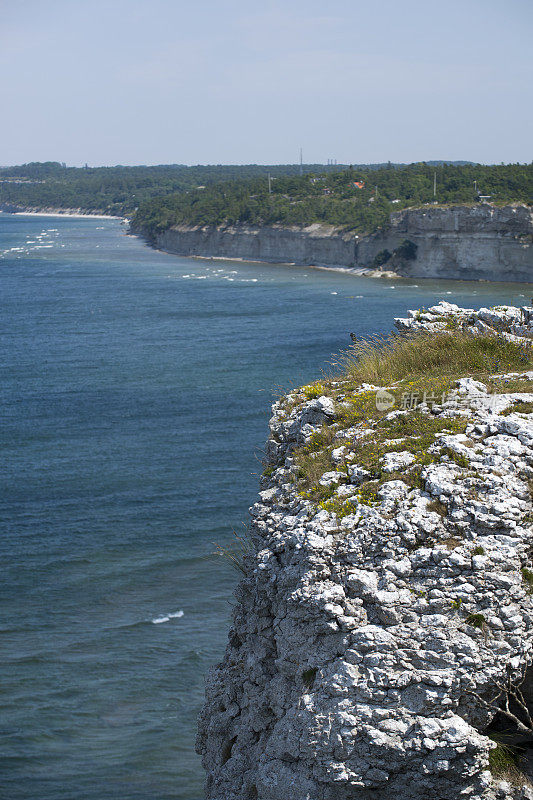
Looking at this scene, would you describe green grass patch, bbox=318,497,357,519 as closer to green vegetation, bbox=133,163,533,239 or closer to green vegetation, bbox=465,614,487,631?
green vegetation, bbox=465,614,487,631

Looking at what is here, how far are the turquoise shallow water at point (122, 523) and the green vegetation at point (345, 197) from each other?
160ft

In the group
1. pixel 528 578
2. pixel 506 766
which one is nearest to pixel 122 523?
pixel 506 766

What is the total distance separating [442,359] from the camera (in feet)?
35.3

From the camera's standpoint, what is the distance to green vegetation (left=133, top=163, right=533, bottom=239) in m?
110

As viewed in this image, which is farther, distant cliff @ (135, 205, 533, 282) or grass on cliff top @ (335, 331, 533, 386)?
distant cliff @ (135, 205, 533, 282)

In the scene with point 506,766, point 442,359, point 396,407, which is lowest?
point 506,766

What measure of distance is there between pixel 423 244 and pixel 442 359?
313ft

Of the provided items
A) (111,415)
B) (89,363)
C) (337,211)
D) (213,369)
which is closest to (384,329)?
(213,369)

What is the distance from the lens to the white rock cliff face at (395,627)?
6.50 metres

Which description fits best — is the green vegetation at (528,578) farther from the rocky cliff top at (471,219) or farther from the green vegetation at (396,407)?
the rocky cliff top at (471,219)

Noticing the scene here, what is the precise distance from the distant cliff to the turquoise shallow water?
33.0 metres

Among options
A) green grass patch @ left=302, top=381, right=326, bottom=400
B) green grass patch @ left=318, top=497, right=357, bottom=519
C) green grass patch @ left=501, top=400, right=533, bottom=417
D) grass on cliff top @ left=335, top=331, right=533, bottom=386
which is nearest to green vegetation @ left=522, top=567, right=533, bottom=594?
green grass patch @ left=318, top=497, right=357, bottom=519

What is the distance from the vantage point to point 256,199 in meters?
138

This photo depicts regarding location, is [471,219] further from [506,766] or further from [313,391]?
[506,766]
